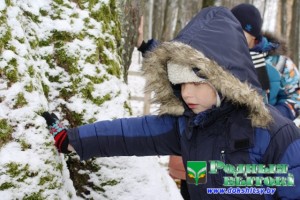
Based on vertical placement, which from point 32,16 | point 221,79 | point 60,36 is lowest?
point 221,79

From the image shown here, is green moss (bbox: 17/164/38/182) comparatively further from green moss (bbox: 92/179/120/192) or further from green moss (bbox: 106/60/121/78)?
green moss (bbox: 106/60/121/78)

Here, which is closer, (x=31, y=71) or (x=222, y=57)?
(x=222, y=57)

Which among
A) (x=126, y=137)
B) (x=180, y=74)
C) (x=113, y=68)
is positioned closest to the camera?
(x=180, y=74)

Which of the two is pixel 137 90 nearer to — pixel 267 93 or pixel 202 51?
pixel 267 93

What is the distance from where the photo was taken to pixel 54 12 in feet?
8.09

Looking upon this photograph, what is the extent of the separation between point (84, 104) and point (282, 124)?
1222 mm

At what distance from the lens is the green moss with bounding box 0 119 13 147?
5.86ft

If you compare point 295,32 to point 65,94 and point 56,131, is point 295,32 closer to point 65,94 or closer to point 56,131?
point 65,94

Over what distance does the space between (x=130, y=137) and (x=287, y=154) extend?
3.04ft

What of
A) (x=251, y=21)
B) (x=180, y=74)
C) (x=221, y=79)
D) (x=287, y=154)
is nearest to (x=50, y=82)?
(x=180, y=74)

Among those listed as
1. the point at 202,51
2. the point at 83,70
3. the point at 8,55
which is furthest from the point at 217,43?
the point at 8,55

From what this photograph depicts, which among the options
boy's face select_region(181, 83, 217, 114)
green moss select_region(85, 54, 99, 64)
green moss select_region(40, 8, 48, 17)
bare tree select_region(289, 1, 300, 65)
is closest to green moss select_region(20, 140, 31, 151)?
green moss select_region(85, 54, 99, 64)

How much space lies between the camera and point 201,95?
1957mm

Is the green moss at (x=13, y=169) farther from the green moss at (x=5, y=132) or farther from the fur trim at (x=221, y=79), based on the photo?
the fur trim at (x=221, y=79)
